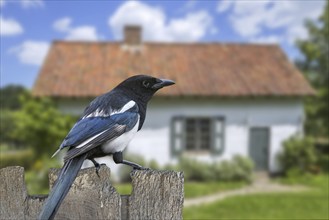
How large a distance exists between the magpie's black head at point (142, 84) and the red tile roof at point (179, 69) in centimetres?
962

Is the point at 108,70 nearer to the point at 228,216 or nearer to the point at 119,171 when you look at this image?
the point at 119,171

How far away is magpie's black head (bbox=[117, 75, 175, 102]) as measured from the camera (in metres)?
1.89

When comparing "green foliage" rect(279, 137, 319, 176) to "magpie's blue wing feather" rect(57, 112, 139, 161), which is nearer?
"magpie's blue wing feather" rect(57, 112, 139, 161)

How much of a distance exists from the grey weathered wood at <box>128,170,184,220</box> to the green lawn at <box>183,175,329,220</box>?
217 inches

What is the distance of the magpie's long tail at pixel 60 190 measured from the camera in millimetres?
1217

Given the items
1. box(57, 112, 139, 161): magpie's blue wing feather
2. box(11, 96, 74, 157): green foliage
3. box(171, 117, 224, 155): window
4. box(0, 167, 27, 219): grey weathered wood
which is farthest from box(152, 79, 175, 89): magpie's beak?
box(171, 117, 224, 155): window

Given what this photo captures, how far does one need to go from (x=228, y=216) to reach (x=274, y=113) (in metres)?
6.35

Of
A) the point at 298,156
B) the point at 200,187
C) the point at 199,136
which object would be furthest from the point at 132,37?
the point at 298,156

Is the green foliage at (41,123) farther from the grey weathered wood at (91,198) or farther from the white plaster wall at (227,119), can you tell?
the grey weathered wood at (91,198)

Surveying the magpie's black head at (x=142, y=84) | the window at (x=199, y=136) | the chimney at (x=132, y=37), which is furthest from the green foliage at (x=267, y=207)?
the chimney at (x=132, y=37)

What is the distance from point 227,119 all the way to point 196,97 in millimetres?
1392

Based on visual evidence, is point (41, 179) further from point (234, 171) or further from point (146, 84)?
point (146, 84)

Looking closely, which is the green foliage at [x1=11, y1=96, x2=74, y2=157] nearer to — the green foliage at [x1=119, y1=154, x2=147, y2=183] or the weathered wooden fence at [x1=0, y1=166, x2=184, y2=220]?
the green foliage at [x1=119, y1=154, x2=147, y2=183]

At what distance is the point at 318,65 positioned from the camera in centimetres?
1873
